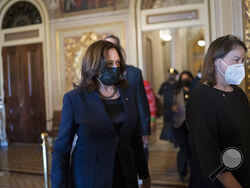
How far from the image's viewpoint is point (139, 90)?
3.58 metres

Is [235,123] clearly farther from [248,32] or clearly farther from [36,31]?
[36,31]

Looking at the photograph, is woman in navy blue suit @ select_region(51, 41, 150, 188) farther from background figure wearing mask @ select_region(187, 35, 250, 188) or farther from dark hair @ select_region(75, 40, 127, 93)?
background figure wearing mask @ select_region(187, 35, 250, 188)

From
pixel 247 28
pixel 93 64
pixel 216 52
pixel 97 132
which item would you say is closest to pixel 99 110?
pixel 97 132

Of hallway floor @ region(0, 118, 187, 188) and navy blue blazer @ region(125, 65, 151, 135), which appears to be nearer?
navy blue blazer @ region(125, 65, 151, 135)

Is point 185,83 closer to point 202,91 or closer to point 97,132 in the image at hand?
point 202,91

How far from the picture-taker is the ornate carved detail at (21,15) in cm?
827

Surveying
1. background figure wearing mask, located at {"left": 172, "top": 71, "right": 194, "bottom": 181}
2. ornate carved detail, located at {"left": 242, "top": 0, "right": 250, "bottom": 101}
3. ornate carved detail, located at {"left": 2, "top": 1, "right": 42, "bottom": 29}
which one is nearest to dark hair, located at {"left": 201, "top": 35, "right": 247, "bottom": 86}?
ornate carved detail, located at {"left": 242, "top": 0, "right": 250, "bottom": 101}

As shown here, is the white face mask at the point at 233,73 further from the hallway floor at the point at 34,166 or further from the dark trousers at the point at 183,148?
the hallway floor at the point at 34,166

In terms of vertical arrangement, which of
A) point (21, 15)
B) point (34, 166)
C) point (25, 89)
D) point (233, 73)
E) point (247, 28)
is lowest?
point (34, 166)

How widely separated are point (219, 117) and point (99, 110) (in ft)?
2.52

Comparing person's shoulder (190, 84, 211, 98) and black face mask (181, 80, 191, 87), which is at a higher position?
black face mask (181, 80, 191, 87)

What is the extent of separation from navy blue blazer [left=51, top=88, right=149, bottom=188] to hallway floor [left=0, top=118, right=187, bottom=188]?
2.87m

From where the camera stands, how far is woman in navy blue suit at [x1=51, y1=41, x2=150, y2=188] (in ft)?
5.97

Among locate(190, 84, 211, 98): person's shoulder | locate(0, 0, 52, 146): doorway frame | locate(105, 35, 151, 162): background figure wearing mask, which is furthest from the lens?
locate(0, 0, 52, 146): doorway frame
